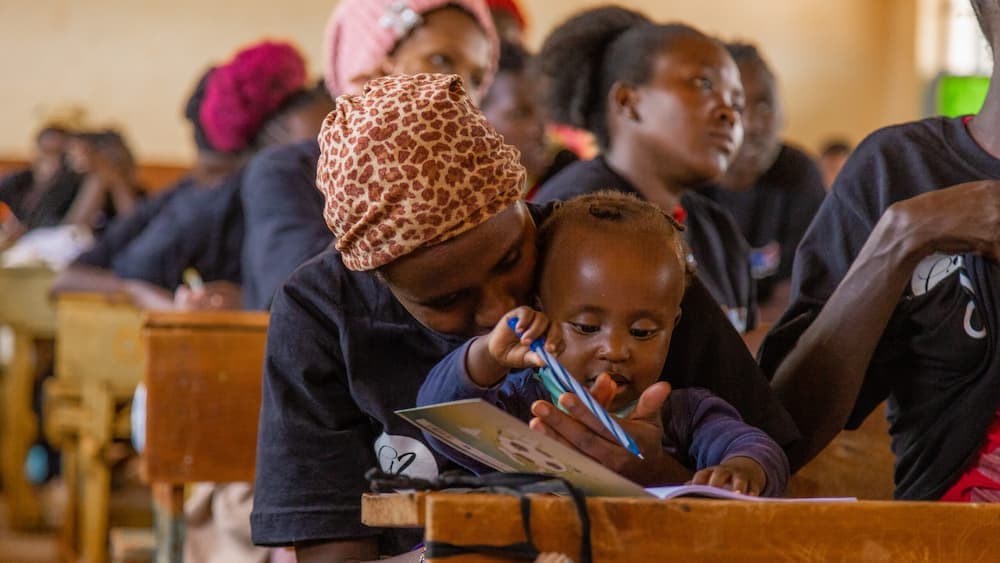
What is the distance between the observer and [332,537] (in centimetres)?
176

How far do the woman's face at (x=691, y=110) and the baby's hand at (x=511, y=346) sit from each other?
141 centimetres

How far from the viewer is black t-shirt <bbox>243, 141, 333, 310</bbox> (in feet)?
9.86

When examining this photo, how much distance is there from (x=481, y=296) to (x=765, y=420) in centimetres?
40

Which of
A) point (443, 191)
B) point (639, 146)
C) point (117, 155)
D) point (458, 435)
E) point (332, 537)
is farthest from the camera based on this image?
point (117, 155)

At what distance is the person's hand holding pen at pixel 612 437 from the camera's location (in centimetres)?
143

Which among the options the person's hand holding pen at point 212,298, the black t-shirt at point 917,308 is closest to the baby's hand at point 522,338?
the black t-shirt at point 917,308

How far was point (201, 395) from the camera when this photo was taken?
2.78m

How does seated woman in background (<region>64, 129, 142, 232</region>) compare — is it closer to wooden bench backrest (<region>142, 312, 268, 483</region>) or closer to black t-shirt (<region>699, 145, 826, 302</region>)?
black t-shirt (<region>699, 145, 826, 302</region>)

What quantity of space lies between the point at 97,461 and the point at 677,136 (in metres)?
2.60

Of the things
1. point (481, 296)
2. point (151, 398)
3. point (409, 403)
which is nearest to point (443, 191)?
point (481, 296)

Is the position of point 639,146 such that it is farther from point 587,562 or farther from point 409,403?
point 587,562

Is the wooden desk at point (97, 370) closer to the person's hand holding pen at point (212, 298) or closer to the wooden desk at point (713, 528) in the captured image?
the person's hand holding pen at point (212, 298)

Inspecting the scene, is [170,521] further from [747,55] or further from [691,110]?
[747,55]

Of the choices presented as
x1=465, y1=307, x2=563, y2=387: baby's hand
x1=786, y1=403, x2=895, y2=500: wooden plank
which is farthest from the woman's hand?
x1=465, y1=307, x2=563, y2=387: baby's hand
